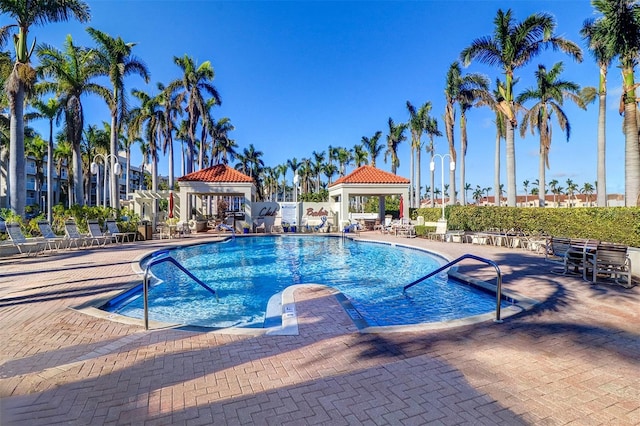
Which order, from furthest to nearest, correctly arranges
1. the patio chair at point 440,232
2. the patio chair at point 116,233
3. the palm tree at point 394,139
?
the palm tree at point 394,139
the patio chair at point 440,232
the patio chair at point 116,233

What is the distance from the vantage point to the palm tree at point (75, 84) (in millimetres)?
19750

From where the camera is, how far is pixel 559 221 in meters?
13.2

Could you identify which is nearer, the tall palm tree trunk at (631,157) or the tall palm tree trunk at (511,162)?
the tall palm tree trunk at (631,157)

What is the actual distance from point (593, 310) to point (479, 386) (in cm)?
381

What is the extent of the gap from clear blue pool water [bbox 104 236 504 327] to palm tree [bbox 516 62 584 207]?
19.8 meters

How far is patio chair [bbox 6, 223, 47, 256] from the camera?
435 inches

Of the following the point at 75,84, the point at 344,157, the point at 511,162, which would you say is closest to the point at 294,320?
the point at 511,162

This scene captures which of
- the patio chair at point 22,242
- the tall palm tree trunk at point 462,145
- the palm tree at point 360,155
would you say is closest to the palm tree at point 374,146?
the palm tree at point 360,155

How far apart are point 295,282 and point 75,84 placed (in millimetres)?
21302

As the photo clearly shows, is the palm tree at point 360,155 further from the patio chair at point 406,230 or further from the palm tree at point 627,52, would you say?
the palm tree at point 627,52

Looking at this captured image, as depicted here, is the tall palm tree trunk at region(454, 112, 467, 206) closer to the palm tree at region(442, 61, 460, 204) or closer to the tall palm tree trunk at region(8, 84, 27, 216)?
the palm tree at region(442, 61, 460, 204)

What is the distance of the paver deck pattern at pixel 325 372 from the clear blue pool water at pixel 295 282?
1268 mm

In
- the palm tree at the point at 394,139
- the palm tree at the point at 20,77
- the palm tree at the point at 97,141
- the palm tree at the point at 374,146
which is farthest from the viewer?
the palm tree at the point at 374,146

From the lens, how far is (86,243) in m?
13.7
